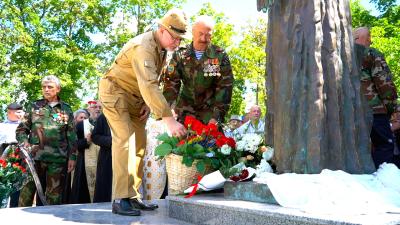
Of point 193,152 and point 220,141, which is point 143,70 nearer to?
point 193,152

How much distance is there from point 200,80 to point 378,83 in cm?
209

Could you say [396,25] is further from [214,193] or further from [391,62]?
[214,193]

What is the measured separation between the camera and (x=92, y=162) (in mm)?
7090

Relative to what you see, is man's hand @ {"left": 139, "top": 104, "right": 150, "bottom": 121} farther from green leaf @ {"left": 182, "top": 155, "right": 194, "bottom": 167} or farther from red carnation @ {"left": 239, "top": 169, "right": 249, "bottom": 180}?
red carnation @ {"left": 239, "top": 169, "right": 249, "bottom": 180}

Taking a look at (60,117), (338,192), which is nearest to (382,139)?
(338,192)

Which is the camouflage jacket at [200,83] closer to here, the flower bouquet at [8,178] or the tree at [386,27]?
the flower bouquet at [8,178]

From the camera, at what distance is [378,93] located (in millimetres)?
5742

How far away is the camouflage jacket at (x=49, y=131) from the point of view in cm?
627

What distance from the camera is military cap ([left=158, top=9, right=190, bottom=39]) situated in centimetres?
409

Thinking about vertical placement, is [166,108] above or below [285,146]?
above

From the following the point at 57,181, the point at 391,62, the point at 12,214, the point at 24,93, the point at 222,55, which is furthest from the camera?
the point at 24,93

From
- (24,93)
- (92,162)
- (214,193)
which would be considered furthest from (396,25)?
(214,193)

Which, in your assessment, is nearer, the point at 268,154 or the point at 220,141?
the point at 268,154

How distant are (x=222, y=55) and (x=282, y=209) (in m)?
2.78
